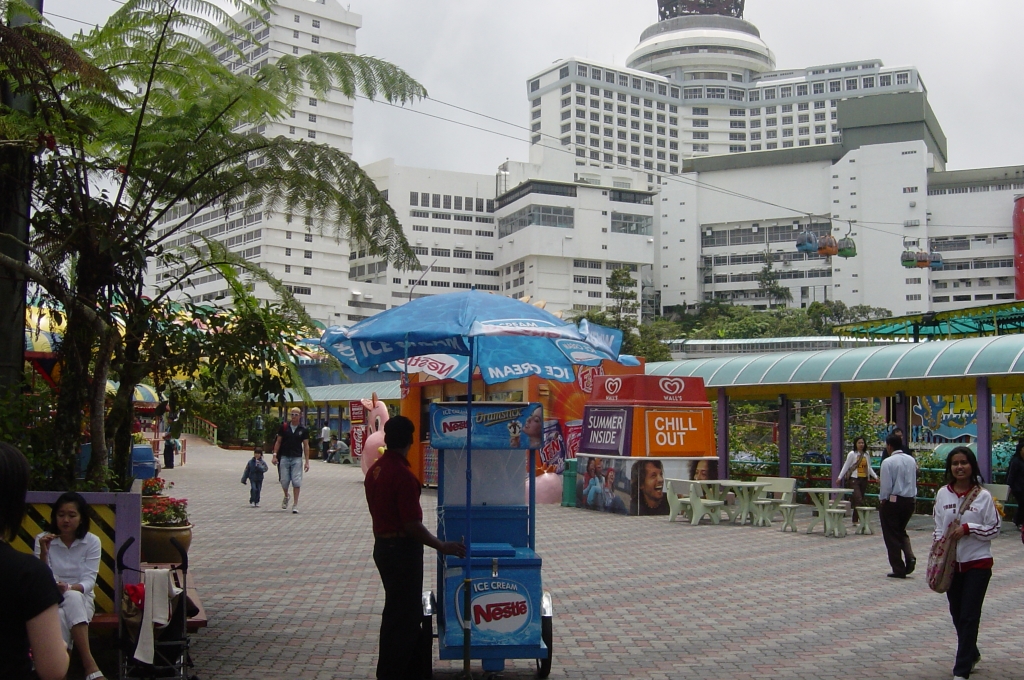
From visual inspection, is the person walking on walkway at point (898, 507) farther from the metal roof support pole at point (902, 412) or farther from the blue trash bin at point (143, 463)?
the blue trash bin at point (143, 463)

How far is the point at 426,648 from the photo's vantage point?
6465 mm

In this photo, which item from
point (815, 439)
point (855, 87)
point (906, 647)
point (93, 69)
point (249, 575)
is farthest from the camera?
point (855, 87)

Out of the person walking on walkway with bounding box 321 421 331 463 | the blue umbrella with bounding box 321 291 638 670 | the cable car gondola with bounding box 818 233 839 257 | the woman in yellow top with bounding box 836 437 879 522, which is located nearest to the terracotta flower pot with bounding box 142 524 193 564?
the blue umbrella with bounding box 321 291 638 670

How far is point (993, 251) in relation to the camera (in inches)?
4542

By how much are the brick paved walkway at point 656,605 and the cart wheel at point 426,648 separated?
0.35m

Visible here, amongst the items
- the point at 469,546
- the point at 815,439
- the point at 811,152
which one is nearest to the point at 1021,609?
the point at 469,546

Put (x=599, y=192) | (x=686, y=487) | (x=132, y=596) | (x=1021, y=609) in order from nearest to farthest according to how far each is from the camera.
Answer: (x=132, y=596) < (x=1021, y=609) < (x=686, y=487) < (x=599, y=192)

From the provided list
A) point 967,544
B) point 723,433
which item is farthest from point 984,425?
point 967,544

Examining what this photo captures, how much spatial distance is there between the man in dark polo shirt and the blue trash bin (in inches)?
630

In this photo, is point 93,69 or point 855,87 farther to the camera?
point 855,87

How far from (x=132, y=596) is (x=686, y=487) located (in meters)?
12.9

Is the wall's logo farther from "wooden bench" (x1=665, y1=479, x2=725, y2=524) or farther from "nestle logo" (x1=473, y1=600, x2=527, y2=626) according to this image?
"nestle logo" (x1=473, y1=600, x2=527, y2=626)

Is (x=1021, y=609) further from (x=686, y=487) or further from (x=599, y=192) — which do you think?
(x=599, y=192)

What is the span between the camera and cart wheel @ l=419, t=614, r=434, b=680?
20.9ft
